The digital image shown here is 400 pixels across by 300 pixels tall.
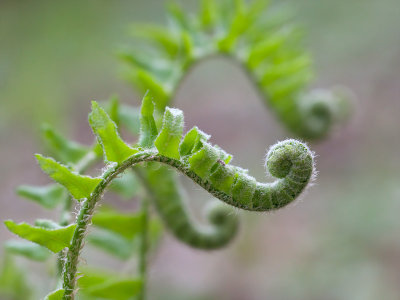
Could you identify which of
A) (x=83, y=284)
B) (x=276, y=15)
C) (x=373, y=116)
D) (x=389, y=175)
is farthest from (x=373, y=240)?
(x=83, y=284)

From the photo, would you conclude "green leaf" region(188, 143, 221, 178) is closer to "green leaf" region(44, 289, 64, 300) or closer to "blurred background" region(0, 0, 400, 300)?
"green leaf" region(44, 289, 64, 300)

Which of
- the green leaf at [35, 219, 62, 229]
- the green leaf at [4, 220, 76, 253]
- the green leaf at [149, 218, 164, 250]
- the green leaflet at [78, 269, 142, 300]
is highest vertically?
the green leaf at [149, 218, 164, 250]

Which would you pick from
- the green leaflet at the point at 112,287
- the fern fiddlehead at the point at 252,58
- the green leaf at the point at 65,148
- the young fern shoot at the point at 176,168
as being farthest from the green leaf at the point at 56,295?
the fern fiddlehead at the point at 252,58

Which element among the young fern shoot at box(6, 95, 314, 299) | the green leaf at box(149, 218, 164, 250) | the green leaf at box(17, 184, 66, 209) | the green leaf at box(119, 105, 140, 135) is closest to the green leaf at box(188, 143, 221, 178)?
the young fern shoot at box(6, 95, 314, 299)

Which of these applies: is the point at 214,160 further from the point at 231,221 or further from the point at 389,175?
the point at 389,175

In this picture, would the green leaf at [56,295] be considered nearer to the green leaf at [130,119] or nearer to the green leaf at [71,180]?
the green leaf at [71,180]

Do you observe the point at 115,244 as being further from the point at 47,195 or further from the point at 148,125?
the point at 148,125
